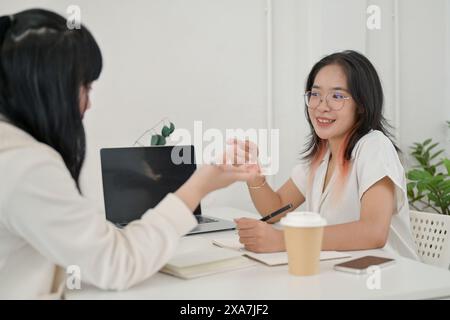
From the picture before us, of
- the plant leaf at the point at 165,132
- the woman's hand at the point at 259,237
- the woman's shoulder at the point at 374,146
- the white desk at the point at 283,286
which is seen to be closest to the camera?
the white desk at the point at 283,286

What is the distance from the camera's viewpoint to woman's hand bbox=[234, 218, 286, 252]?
126 centimetres

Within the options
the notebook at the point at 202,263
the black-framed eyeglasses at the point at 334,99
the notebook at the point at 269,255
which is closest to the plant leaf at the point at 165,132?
the black-framed eyeglasses at the point at 334,99

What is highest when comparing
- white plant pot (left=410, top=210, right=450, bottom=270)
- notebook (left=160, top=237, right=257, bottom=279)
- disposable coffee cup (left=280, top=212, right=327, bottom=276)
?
disposable coffee cup (left=280, top=212, right=327, bottom=276)

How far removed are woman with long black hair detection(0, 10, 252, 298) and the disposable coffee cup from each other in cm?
21

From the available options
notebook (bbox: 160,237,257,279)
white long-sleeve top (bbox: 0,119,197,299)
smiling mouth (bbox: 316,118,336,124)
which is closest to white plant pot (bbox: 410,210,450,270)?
smiling mouth (bbox: 316,118,336,124)

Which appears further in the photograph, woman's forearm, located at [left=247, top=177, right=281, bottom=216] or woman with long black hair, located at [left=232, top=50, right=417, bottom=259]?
woman's forearm, located at [left=247, top=177, right=281, bottom=216]

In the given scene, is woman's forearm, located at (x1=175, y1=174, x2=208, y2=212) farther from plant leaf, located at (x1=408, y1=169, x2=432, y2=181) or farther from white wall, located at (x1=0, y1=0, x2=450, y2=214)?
plant leaf, located at (x1=408, y1=169, x2=432, y2=181)

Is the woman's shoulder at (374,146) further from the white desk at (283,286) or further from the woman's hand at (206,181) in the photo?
the woman's hand at (206,181)

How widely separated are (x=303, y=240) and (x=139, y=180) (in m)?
0.90

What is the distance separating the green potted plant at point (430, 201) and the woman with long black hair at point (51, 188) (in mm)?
975

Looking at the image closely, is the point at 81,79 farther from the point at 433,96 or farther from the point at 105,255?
the point at 433,96

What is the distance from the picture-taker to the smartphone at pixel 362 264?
1.09 meters
